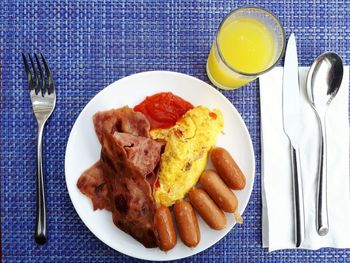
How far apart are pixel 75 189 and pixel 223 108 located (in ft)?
2.07

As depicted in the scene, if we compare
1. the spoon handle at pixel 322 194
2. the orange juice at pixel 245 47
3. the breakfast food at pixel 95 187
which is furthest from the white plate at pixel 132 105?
the spoon handle at pixel 322 194

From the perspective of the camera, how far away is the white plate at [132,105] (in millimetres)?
1522

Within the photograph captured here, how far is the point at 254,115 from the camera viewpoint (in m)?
1.67

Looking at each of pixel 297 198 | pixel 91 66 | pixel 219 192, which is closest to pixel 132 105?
pixel 91 66

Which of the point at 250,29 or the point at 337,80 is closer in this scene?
the point at 250,29

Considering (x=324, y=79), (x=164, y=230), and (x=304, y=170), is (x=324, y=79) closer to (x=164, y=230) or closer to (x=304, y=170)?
(x=304, y=170)

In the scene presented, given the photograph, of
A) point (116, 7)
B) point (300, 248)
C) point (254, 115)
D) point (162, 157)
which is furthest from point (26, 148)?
point (300, 248)

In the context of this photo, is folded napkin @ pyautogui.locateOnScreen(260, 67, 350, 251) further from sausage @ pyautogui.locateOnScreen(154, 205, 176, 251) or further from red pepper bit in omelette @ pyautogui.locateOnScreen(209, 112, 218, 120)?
sausage @ pyautogui.locateOnScreen(154, 205, 176, 251)

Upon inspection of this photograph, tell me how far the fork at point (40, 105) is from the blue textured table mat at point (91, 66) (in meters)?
0.04

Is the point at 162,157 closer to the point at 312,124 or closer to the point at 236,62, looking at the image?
the point at 236,62

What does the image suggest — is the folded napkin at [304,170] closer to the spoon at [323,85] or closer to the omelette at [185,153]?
the spoon at [323,85]

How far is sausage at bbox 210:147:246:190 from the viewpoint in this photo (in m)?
1.50

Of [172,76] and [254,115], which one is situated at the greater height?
[172,76]

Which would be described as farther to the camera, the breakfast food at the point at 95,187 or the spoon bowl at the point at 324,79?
the spoon bowl at the point at 324,79
